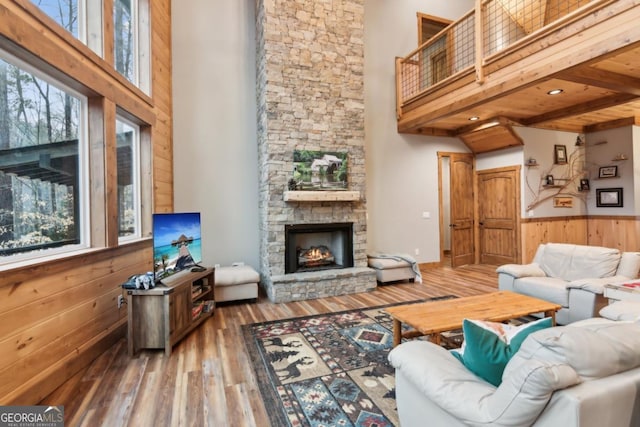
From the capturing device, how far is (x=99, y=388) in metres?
2.29

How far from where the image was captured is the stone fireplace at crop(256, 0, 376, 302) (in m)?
4.52

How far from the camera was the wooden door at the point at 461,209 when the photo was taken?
6.55 meters

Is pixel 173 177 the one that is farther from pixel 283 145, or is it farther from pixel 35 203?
pixel 35 203

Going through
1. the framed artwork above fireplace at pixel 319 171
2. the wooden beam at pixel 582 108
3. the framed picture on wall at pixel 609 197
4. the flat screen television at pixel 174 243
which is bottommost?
the flat screen television at pixel 174 243

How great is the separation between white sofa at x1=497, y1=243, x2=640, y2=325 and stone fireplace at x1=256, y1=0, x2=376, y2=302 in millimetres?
2013

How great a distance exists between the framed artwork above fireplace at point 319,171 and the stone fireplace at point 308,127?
0.08 meters

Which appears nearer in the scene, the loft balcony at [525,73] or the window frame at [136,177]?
the loft balcony at [525,73]

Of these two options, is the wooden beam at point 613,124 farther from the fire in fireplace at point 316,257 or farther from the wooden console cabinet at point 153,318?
the wooden console cabinet at point 153,318

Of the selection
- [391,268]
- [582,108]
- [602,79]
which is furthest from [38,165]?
[582,108]

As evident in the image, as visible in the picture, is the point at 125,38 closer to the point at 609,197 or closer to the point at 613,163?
the point at 613,163

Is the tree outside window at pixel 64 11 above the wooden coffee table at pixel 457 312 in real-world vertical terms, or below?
above

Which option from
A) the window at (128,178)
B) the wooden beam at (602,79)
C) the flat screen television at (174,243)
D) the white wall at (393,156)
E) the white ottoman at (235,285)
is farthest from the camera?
the white wall at (393,156)

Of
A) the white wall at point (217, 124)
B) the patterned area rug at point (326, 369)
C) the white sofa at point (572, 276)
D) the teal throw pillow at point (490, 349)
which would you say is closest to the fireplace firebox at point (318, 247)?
the white wall at point (217, 124)

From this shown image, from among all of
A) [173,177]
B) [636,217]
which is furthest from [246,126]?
[636,217]
